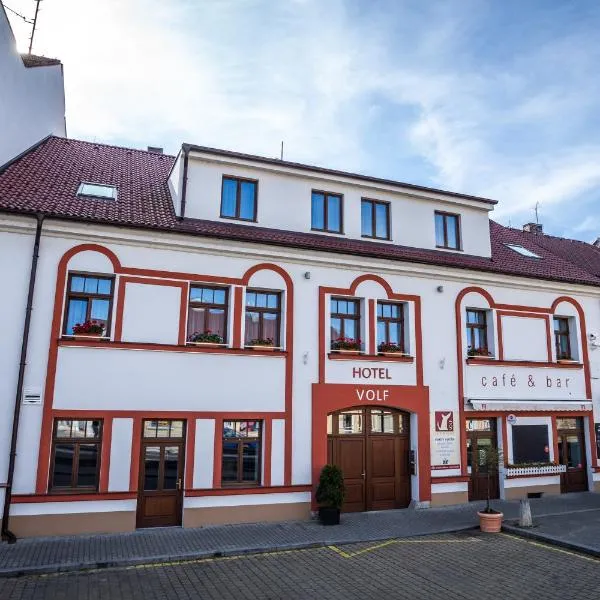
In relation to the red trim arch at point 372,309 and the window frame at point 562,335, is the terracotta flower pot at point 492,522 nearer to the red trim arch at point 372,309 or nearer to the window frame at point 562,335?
the red trim arch at point 372,309

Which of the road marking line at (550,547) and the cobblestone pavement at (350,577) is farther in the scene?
the road marking line at (550,547)

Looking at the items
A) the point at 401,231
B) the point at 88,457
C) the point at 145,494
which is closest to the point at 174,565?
the point at 145,494

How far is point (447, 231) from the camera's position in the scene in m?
18.7

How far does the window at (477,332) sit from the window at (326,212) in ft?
17.6

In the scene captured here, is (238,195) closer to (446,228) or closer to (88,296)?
(88,296)

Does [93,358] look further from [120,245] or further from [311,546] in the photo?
[311,546]

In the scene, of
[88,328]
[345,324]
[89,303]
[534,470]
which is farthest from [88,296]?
[534,470]

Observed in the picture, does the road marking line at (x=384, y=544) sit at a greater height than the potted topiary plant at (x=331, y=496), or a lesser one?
lesser

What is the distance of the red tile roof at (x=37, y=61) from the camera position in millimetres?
18031

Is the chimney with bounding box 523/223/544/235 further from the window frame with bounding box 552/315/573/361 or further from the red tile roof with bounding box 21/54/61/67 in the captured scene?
the red tile roof with bounding box 21/54/61/67

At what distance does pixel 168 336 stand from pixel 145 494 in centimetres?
398

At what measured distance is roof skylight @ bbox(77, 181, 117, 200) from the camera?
1527cm

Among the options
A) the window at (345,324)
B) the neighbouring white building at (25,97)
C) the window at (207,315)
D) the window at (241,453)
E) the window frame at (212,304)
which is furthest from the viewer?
the window at (345,324)

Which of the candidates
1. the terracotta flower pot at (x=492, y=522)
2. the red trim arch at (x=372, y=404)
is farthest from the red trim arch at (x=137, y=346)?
the terracotta flower pot at (x=492, y=522)
